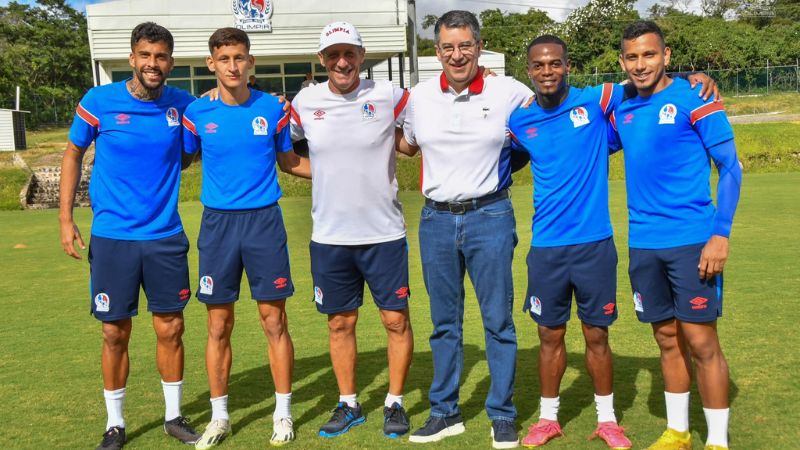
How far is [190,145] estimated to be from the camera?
4816 mm

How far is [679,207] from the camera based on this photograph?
412 centimetres

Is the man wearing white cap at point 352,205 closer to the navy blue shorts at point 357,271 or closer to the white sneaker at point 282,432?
the navy blue shorts at point 357,271

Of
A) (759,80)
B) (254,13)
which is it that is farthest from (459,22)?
(759,80)

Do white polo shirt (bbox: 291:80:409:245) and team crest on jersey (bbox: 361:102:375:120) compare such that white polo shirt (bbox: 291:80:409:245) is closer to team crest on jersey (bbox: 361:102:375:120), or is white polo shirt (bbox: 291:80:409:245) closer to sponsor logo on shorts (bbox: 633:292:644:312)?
team crest on jersey (bbox: 361:102:375:120)

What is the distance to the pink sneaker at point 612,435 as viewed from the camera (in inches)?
171

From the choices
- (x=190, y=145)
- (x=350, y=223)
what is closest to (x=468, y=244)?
(x=350, y=223)

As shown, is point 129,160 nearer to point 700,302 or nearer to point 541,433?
point 541,433

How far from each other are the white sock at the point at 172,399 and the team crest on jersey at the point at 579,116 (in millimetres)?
2645

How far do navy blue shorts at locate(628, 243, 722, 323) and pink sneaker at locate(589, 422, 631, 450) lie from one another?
0.61 meters

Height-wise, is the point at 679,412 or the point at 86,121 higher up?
the point at 86,121

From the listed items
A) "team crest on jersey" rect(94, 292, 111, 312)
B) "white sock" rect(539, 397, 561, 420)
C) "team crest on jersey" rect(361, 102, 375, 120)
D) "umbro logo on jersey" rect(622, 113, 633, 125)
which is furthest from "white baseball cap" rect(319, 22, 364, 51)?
"white sock" rect(539, 397, 561, 420)

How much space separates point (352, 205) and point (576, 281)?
1.28m

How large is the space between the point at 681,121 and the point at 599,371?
1.37 m

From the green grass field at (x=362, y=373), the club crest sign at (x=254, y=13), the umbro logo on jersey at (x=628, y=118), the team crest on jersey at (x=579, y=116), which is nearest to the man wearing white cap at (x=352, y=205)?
the green grass field at (x=362, y=373)
